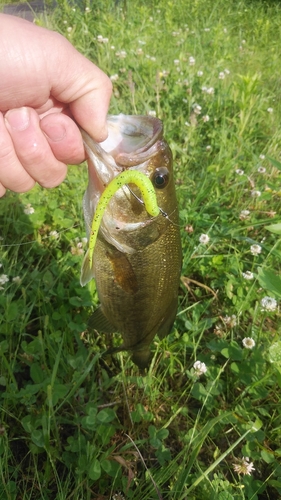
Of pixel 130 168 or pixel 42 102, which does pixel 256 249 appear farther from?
pixel 42 102

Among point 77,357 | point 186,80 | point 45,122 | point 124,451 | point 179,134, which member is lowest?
point 124,451

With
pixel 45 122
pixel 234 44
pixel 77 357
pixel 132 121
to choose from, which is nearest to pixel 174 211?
pixel 132 121

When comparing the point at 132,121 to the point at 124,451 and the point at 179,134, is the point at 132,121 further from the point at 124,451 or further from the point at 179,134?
the point at 179,134

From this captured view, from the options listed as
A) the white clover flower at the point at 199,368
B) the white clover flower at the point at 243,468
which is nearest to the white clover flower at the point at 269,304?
the white clover flower at the point at 199,368

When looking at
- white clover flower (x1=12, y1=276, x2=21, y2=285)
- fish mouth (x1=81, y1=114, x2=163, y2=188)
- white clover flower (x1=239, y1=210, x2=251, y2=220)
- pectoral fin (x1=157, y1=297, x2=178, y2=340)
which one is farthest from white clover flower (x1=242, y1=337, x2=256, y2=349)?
white clover flower (x1=12, y1=276, x2=21, y2=285)

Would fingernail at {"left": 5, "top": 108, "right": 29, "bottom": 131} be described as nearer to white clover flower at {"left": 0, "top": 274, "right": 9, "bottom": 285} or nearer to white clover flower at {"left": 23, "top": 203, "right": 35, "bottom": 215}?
white clover flower at {"left": 0, "top": 274, "right": 9, "bottom": 285}

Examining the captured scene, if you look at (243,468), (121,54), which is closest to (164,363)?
(243,468)

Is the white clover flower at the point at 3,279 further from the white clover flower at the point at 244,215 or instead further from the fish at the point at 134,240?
the white clover flower at the point at 244,215
